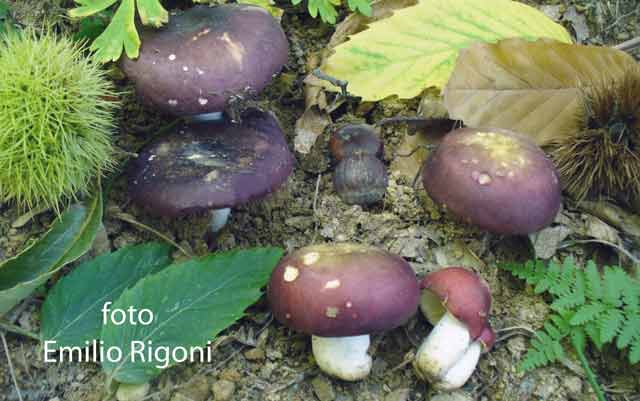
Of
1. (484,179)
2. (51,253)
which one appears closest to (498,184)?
(484,179)

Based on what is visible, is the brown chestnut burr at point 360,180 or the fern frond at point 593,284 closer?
the fern frond at point 593,284

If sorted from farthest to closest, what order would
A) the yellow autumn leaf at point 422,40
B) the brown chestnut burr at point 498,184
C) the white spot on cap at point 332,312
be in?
the yellow autumn leaf at point 422,40 → the brown chestnut burr at point 498,184 → the white spot on cap at point 332,312

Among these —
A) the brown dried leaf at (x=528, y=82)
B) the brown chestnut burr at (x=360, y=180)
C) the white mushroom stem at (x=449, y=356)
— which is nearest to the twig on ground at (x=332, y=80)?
the brown chestnut burr at (x=360, y=180)

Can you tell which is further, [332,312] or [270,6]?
[270,6]

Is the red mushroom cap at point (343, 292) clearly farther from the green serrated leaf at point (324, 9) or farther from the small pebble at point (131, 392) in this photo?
the green serrated leaf at point (324, 9)

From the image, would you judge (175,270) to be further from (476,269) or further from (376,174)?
(476,269)

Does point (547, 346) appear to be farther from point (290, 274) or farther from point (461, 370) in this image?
point (290, 274)
